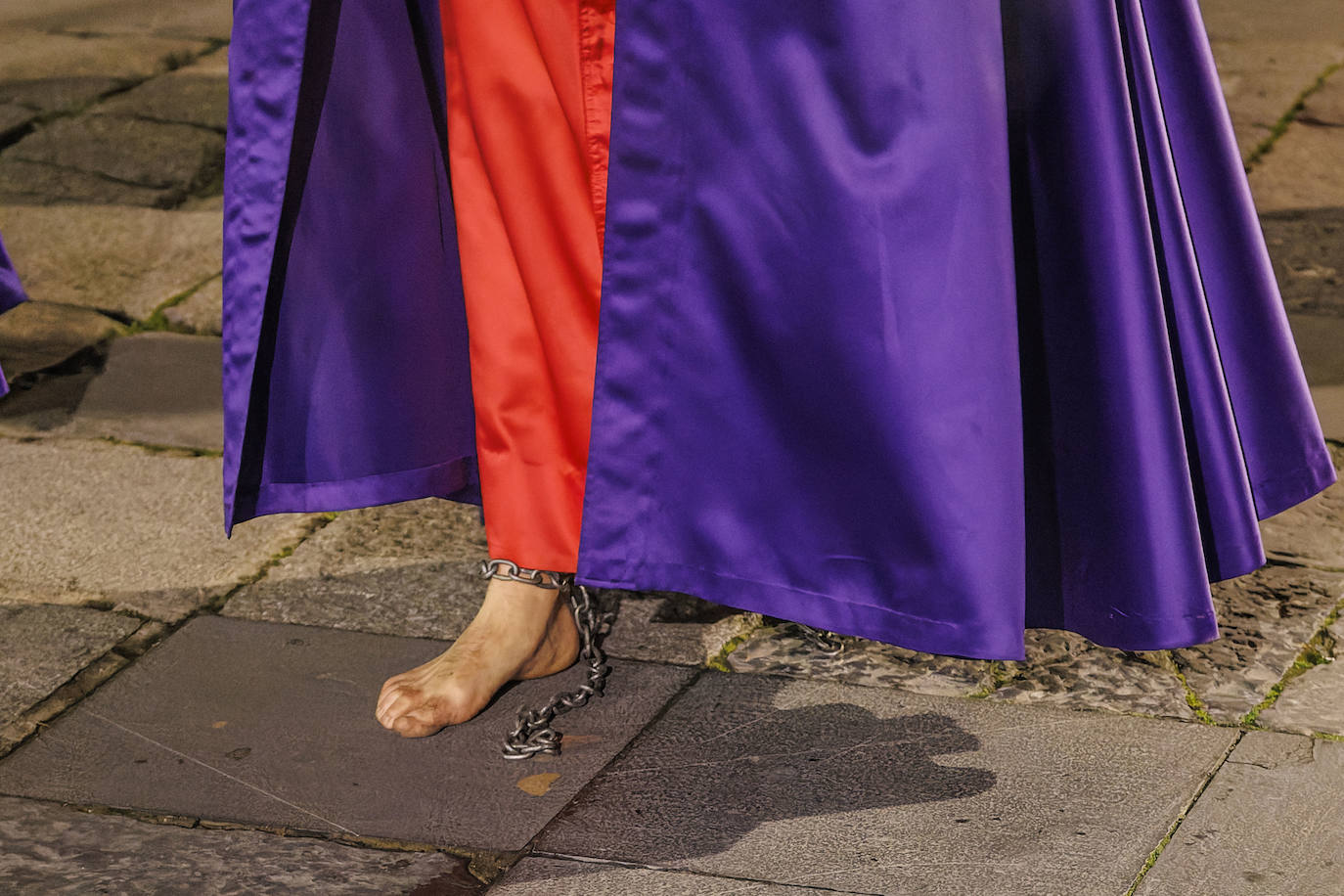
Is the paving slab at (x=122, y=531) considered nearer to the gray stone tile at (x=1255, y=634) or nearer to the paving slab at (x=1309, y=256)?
the gray stone tile at (x=1255, y=634)

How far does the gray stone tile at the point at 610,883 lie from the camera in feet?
5.32

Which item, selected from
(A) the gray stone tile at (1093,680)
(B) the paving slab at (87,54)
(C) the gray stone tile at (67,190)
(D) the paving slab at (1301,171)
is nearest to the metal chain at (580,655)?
(A) the gray stone tile at (1093,680)

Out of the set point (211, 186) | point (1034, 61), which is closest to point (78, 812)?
point (1034, 61)

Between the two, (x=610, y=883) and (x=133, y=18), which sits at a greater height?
(x=133, y=18)

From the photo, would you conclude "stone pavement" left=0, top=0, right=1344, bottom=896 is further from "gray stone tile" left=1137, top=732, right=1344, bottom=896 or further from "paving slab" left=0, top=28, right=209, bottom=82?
"paving slab" left=0, top=28, right=209, bottom=82

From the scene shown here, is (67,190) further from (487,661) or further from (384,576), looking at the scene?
(487,661)

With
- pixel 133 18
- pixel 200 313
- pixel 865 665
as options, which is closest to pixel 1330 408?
pixel 865 665

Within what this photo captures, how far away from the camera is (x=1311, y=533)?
2.35 m

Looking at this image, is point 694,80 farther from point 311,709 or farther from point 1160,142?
point 311,709

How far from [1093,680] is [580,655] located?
645mm

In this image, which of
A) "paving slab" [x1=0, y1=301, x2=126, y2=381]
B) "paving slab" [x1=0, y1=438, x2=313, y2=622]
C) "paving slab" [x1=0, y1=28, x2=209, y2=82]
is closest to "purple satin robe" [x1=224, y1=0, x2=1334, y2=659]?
"paving slab" [x1=0, y1=438, x2=313, y2=622]

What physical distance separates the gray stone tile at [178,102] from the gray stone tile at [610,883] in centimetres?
338

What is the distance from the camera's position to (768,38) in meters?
1.52

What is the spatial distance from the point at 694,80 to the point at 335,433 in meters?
0.68
